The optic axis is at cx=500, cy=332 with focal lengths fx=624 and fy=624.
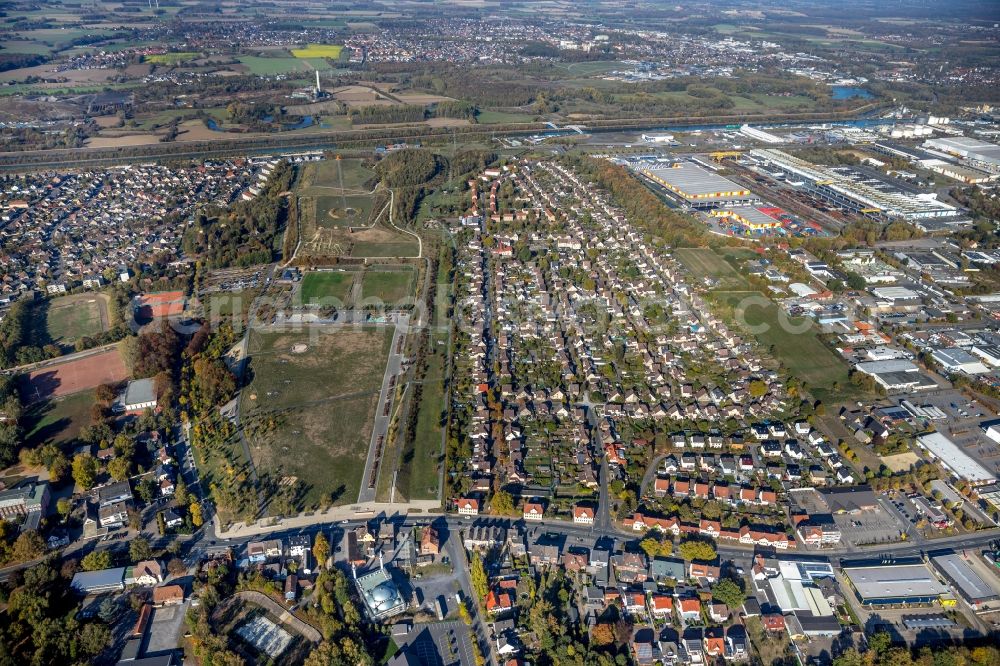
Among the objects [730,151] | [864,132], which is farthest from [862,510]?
[864,132]

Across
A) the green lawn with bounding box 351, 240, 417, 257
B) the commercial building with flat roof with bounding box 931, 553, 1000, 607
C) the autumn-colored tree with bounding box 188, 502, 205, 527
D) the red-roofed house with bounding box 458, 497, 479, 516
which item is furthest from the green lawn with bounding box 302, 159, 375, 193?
the commercial building with flat roof with bounding box 931, 553, 1000, 607

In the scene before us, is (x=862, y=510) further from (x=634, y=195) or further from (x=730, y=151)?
(x=730, y=151)

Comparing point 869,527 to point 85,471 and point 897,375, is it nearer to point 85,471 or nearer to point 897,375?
point 897,375

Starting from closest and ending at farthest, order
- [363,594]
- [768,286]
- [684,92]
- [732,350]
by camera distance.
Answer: [363,594], [732,350], [768,286], [684,92]

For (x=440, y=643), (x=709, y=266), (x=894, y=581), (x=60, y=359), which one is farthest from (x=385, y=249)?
(x=894, y=581)

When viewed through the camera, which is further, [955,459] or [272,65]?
[272,65]

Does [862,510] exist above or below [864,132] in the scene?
below
